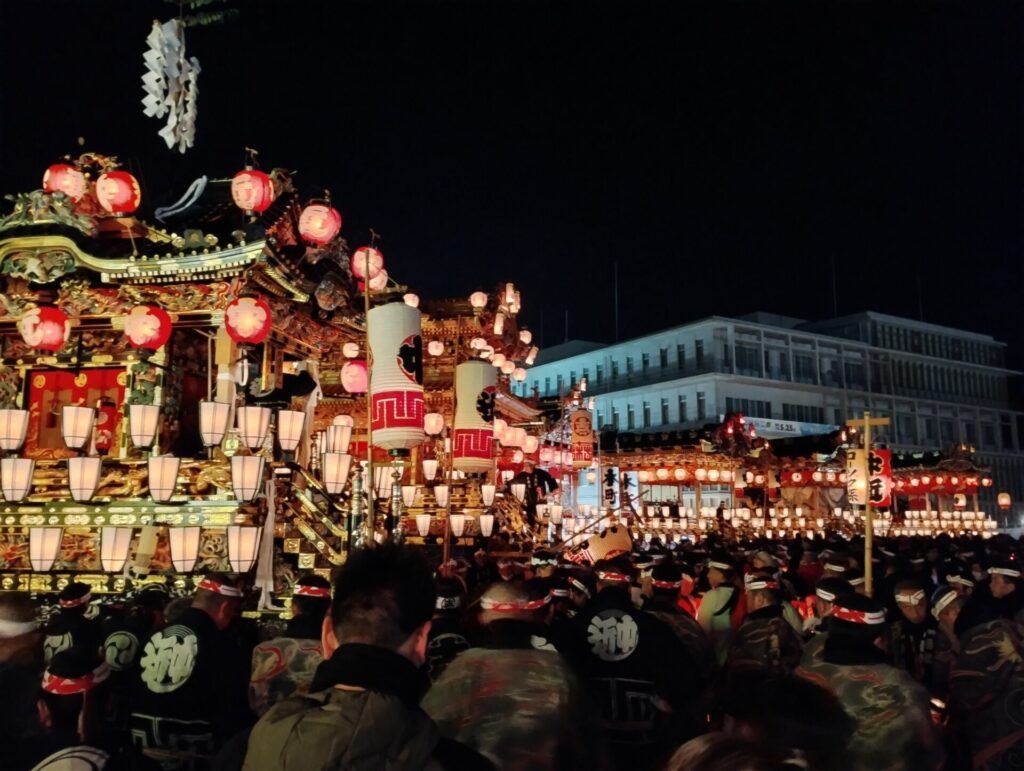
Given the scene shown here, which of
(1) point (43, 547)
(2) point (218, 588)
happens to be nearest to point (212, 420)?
(1) point (43, 547)

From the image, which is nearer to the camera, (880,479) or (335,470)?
(335,470)

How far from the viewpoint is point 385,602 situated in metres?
2.74

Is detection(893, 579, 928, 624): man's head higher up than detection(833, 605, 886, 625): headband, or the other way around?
detection(833, 605, 886, 625): headband

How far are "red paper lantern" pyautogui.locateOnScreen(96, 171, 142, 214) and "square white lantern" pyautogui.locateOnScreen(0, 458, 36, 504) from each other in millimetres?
4744

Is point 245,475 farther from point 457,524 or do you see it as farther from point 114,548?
point 457,524

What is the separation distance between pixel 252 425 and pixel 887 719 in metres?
9.74

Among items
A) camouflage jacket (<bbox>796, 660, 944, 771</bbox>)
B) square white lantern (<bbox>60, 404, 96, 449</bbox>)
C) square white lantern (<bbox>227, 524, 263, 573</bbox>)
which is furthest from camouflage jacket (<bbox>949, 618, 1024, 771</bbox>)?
square white lantern (<bbox>60, 404, 96, 449</bbox>)

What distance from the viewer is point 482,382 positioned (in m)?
16.4

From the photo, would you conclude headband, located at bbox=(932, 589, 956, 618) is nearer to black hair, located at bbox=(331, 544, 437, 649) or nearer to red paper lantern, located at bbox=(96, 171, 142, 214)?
black hair, located at bbox=(331, 544, 437, 649)

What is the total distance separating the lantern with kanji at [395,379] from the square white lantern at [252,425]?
1.64m

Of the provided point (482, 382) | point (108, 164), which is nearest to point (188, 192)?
point (108, 164)

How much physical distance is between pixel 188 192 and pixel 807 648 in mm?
16579

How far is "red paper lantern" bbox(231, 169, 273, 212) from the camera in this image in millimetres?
13516

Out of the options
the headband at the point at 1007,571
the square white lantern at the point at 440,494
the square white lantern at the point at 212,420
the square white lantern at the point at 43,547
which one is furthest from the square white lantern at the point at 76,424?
the headband at the point at 1007,571
